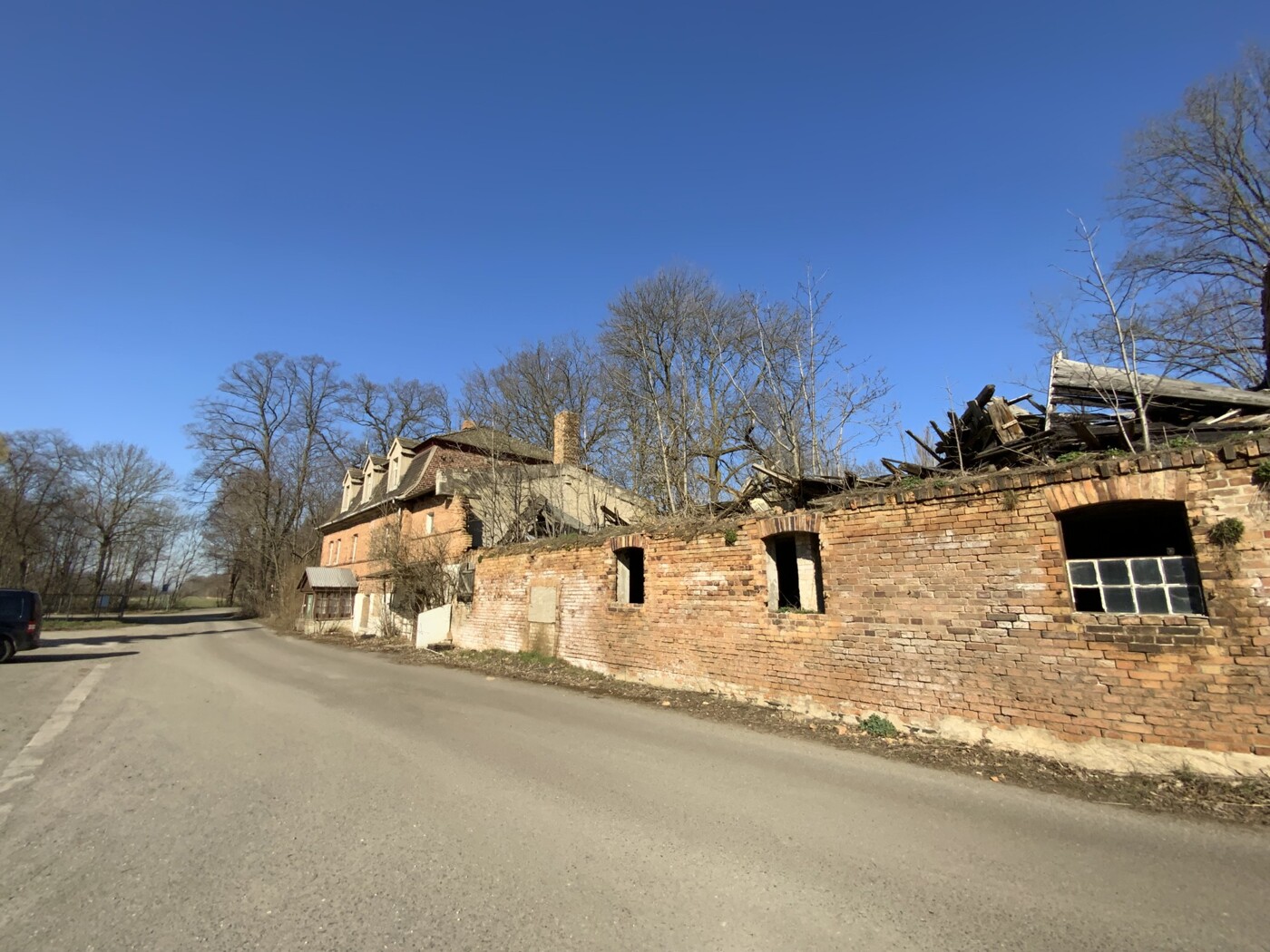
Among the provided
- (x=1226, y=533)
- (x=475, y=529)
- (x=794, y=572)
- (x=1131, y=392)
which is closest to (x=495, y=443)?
(x=475, y=529)

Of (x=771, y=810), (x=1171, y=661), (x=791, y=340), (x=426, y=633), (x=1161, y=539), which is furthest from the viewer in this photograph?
(x=426, y=633)

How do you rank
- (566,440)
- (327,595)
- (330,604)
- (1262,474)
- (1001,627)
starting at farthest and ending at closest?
1. (327,595)
2. (330,604)
3. (566,440)
4. (1001,627)
5. (1262,474)

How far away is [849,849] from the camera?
4215mm

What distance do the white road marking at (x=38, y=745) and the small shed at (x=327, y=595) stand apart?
16452mm

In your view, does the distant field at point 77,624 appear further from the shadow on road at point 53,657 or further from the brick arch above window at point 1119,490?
the brick arch above window at point 1119,490

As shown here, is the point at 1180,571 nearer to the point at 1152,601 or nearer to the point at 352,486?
the point at 1152,601

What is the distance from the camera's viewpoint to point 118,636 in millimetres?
25547

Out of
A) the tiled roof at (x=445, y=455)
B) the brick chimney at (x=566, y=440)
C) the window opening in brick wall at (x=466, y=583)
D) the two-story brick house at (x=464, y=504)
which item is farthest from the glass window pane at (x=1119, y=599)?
the brick chimney at (x=566, y=440)

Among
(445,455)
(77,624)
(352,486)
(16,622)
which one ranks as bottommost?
(77,624)

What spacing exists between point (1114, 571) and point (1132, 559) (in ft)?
0.66

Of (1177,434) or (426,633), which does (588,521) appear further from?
(1177,434)

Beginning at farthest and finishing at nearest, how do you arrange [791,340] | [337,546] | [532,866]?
1. [337,546]
2. [791,340]
3. [532,866]

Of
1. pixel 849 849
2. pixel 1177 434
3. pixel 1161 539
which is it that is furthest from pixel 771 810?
pixel 1177 434

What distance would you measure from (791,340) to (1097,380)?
798cm
